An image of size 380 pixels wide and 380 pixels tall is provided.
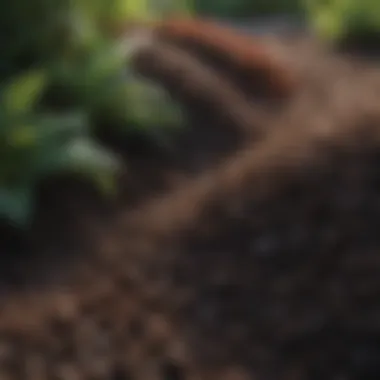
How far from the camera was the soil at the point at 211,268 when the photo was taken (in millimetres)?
3678

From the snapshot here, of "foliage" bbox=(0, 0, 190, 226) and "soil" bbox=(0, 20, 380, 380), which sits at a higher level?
"foliage" bbox=(0, 0, 190, 226)

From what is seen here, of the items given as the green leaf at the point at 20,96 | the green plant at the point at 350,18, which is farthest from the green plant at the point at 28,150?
the green plant at the point at 350,18

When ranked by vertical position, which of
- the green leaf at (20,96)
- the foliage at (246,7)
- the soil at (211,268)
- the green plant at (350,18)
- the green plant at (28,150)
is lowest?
the soil at (211,268)

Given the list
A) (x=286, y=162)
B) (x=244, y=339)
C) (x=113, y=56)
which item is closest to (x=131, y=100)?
(x=113, y=56)

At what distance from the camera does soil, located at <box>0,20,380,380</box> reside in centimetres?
368

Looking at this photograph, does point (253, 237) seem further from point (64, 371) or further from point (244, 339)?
point (64, 371)

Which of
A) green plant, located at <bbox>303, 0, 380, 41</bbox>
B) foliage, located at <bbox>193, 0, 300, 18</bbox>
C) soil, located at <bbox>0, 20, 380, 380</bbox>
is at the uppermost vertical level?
foliage, located at <bbox>193, 0, 300, 18</bbox>

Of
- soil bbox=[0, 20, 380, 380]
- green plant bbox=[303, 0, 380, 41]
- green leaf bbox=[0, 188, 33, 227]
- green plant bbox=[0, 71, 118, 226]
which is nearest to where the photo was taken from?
soil bbox=[0, 20, 380, 380]

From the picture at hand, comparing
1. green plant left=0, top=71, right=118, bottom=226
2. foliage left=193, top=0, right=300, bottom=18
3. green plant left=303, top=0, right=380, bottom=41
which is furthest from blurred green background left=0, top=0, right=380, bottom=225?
foliage left=193, top=0, right=300, bottom=18

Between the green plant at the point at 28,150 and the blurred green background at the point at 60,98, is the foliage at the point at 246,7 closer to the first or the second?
the blurred green background at the point at 60,98

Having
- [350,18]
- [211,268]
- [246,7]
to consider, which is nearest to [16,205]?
[211,268]

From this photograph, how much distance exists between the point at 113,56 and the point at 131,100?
0.37 meters

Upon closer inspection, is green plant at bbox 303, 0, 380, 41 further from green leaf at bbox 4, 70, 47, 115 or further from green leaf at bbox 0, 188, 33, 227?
green leaf at bbox 0, 188, 33, 227

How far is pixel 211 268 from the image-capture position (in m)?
4.39
